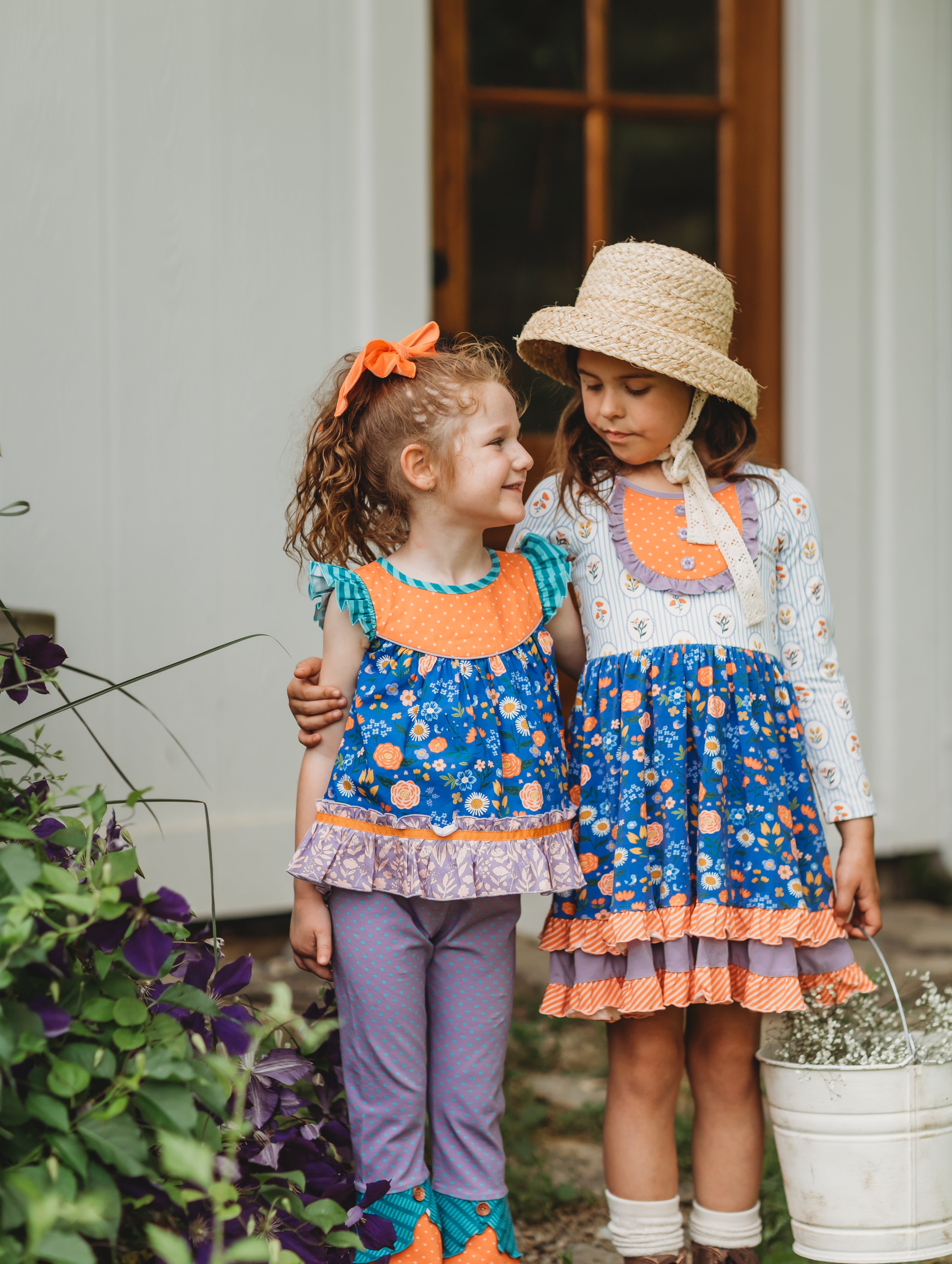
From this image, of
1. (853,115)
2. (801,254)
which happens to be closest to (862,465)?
(801,254)

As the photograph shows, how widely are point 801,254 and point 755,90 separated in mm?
464

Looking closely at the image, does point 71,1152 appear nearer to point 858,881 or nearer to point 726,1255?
point 726,1255

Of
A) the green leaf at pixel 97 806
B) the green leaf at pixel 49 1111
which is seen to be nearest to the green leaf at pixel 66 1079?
the green leaf at pixel 49 1111

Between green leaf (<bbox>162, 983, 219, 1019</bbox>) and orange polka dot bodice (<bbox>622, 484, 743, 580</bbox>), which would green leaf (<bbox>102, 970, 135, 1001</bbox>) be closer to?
green leaf (<bbox>162, 983, 219, 1019</bbox>)

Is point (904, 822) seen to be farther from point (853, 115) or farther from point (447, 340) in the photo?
point (447, 340)

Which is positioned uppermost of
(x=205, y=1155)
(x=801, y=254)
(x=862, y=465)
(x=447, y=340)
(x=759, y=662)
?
(x=801, y=254)

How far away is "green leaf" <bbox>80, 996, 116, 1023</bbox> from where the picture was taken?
1.12 meters

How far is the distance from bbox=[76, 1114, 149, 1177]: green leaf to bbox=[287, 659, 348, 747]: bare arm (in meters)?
0.56

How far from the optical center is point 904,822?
3379 millimetres

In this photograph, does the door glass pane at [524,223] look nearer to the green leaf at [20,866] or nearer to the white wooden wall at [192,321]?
the white wooden wall at [192,321]

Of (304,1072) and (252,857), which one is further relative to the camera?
(252,857)

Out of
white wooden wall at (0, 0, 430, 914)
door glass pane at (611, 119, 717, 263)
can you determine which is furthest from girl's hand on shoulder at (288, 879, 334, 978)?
door glass pane at (611, 119, 717, 263)

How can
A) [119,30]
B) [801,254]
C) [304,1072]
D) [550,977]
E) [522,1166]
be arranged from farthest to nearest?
[801,254] → [119,30] → [522,1166] → [550,977] → [304,1072]

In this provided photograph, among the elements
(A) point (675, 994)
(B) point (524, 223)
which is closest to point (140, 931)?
(A) point (675, 994)
